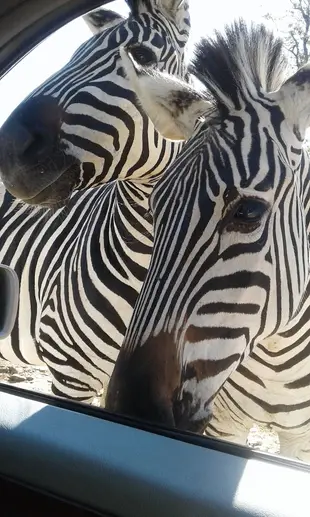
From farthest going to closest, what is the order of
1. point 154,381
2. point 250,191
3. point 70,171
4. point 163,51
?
1. point 163,51
2. point 70,171
3. point 250,191
4. point 154,381

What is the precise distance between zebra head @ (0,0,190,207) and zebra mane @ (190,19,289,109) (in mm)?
735

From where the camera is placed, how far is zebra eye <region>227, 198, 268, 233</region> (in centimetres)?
187

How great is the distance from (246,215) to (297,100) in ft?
1.48

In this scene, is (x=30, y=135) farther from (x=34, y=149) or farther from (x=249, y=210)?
(x=249, y=210)

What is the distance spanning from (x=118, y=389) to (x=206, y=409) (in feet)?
0.84

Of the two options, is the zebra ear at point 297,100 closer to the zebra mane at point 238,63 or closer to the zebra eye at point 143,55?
the zebra mane at point 238,63

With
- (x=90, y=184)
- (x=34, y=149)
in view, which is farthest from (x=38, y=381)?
(x=34, y=149)

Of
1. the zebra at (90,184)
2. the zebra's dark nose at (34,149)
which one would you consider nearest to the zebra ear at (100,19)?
the zebra at (90,184)

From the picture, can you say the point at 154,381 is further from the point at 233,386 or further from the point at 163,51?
the point at 163,51

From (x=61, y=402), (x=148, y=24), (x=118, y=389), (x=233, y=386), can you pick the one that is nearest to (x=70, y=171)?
(x=148, y=24)

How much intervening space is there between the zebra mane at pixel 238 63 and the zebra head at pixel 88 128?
73 centimetres

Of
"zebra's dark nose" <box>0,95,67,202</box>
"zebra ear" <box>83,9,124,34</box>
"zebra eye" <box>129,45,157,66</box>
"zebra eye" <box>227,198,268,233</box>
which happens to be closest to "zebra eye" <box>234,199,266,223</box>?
"zebra eye" <box>227,198,268,233</box>

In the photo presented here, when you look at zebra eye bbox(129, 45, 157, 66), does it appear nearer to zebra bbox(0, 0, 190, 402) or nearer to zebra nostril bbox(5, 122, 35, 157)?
zebra bbox(0, 0, 190, 402)

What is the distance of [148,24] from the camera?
3219 mm
